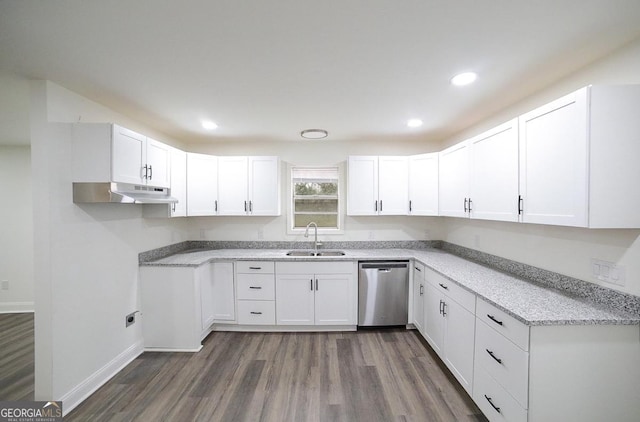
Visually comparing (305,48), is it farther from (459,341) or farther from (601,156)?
(459,341)

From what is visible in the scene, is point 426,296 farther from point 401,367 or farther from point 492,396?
point 492,396

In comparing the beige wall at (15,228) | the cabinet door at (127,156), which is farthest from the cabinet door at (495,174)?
the beige wall at (15,228)

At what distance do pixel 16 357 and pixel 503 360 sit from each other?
14.8 feet

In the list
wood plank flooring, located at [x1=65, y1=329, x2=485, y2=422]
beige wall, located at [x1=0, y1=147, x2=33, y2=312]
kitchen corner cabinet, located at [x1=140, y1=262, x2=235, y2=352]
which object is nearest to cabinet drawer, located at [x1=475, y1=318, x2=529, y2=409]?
wood plank flooring, located at [x1=65, y1=329, x2=485, y2=422]

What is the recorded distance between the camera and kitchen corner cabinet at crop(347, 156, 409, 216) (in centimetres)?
336

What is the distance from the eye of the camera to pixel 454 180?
2736 mm

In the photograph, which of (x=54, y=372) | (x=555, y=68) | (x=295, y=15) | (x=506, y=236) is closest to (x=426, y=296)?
(x=506, y=236)

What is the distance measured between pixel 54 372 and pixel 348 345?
2.52 meters

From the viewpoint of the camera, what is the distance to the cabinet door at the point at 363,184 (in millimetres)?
3379

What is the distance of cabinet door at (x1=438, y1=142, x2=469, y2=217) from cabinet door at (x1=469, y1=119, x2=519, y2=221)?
0.11 metres

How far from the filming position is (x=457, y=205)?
2680 millimetres

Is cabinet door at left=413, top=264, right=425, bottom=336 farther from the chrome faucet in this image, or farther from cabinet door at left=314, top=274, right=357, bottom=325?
the chrome faucet

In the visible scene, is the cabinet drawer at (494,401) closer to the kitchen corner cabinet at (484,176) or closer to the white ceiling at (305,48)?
the kitchen corner cabinet at (484,176)

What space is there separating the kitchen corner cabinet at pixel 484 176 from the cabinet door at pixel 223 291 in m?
2.80
